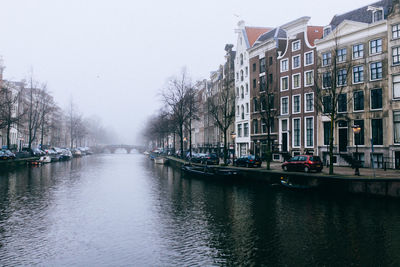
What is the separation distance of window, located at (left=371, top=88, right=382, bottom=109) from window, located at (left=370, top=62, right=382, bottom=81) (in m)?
1.44

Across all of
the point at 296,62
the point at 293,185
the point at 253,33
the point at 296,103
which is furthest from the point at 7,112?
the point at 293,185

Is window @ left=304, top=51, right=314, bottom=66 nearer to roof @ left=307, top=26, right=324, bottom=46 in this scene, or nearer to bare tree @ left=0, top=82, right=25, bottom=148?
roof @ left=307, top=26, right=324, bottom=46

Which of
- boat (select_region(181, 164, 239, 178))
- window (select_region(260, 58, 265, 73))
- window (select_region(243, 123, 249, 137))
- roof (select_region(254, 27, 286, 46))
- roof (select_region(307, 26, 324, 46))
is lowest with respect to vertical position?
boat (select_region(181, 164, 239, 178))

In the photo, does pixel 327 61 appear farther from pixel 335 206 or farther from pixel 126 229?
pixel 126 229

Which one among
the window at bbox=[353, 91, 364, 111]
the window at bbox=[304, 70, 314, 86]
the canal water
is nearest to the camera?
the canal water

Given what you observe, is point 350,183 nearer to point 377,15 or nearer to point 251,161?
point 251,161

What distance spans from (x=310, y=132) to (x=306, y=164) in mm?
14980

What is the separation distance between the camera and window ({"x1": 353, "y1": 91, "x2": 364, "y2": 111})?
41.1 meters

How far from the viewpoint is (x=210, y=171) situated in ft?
139

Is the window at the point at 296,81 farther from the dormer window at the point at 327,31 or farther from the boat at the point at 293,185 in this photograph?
the boat at the point at 293,185

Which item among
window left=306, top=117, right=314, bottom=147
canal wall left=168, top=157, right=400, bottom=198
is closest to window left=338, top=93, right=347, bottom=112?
window left=306, top=117, right=314, bottom=147

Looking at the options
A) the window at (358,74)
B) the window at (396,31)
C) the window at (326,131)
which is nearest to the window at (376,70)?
the window at (358,74)

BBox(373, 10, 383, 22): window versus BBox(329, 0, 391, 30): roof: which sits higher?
BBox(329, 0, 391, 30): roof

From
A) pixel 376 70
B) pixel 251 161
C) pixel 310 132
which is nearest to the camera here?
pixel 376 70
